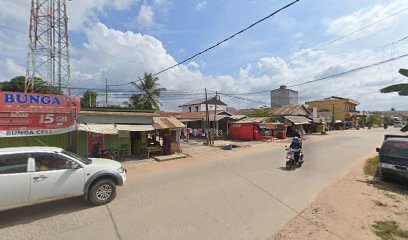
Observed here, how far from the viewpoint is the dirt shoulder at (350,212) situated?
215 inches

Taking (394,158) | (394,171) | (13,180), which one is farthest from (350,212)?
(13,180)

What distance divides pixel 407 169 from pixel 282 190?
4717 mm

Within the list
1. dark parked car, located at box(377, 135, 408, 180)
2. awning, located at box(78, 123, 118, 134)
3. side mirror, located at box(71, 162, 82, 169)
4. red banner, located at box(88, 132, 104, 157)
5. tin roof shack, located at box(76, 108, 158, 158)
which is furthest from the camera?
red banner, located at box(88, 132, 104, 157)

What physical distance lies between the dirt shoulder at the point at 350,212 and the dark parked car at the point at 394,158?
496 millimetres

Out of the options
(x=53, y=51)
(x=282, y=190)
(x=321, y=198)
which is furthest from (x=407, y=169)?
(x=53, y=51)

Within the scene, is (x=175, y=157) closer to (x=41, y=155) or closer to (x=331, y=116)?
(x=41, y=155)

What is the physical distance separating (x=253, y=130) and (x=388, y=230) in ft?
83.1

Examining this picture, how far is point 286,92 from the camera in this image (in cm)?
6406

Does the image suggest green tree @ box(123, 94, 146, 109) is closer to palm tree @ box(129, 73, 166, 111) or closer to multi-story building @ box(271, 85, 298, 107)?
palm tree @ box(129, 73, 166, 111)

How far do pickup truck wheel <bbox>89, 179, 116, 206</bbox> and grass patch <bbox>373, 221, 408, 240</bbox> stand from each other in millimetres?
6652

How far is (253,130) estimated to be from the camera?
101 feet

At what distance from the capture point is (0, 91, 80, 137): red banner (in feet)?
39.5

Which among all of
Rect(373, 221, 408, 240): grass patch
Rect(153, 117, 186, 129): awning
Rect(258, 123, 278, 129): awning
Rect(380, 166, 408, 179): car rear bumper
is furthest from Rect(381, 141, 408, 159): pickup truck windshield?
Rect(258, 123, 278, 129): awning

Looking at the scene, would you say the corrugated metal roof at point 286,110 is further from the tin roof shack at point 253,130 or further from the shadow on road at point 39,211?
the shadow on road at point 39,211
